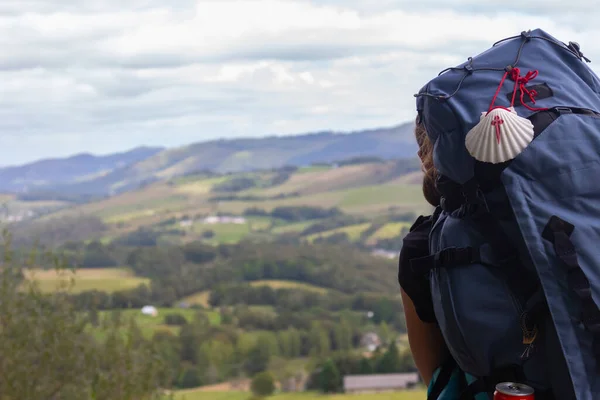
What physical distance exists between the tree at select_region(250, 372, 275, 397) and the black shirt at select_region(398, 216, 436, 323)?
30880 mm

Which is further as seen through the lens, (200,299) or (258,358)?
(200,299)

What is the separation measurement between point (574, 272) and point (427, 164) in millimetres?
560

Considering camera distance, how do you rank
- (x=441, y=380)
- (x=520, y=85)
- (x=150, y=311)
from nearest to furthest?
(x=520, y=85) → (x=441, y=380) → (x=150, y=311)

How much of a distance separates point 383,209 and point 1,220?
82084mm

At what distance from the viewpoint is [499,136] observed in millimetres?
1578

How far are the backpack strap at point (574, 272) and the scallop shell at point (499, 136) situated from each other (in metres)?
0.17

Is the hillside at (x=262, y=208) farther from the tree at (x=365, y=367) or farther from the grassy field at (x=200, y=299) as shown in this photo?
the tree at (x=365, y=367)

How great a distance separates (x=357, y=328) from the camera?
4822 centimetres

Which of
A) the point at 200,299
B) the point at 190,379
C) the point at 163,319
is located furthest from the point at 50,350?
the point at 200,299

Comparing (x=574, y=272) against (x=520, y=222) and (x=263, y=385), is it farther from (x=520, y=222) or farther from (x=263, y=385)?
(x=263, y=385)

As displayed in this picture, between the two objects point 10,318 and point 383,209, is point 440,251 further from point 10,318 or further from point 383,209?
point 383,209

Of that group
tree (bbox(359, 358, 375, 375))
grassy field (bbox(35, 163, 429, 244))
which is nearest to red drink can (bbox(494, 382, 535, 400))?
tree (bbox(359, 358, 375, 375))

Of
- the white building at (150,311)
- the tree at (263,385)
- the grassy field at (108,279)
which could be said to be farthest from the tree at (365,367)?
the grassy field at (108,279)

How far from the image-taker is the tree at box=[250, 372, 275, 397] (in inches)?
1302
